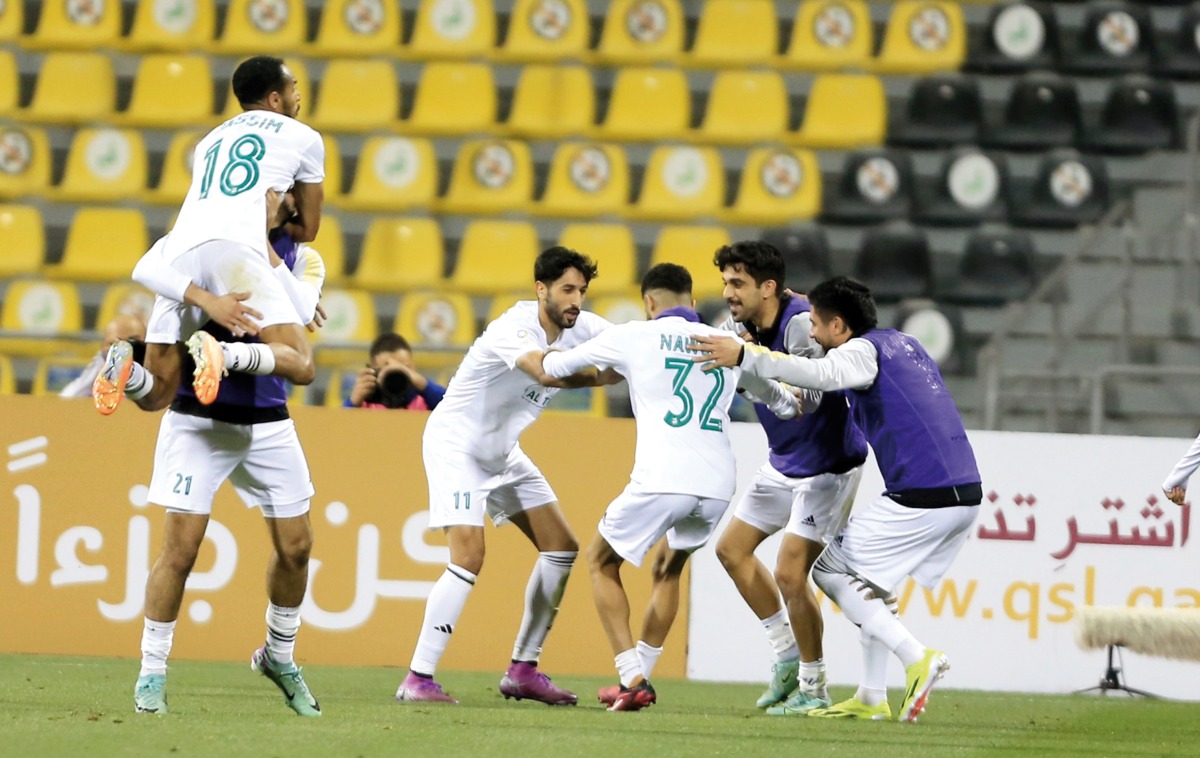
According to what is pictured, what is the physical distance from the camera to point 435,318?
12227mm

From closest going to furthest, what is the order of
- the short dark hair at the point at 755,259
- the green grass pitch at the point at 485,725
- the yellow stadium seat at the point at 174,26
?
the green grass pitch at the point at 485,725, the short dark hair at the point at 755,259, the yellow stadium seat at the point at 174,26

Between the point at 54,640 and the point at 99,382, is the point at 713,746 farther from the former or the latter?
the point at 54,640

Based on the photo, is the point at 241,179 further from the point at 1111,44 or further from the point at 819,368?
the point at 1111,44

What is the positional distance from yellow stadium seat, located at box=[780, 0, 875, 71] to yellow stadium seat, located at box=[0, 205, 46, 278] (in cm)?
590

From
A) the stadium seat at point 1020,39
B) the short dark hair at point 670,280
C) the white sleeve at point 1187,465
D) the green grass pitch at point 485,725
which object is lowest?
the green grass pitch at point 485,725

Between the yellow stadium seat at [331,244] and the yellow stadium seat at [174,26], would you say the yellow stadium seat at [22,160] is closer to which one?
the yellow stadium seat at [174,26]

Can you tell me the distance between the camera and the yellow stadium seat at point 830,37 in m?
14.2

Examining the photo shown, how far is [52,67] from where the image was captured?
1432 cm

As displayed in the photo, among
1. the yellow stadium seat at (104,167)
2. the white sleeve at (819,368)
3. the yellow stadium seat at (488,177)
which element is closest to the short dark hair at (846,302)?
the white sleeve at (819,368)

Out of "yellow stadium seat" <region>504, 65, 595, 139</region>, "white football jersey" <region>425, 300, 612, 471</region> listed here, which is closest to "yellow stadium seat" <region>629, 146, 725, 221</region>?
"yellow stadium seat" <region>504, 65, 595, 139</region>

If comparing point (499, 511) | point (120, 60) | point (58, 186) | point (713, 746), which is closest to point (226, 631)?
A: point (499, 511)

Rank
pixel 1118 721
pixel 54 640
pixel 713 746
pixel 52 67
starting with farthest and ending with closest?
pixel 52 67
pixel 54 640
pixel 1118 721
pixel 713 746

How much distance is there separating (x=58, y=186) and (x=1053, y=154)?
7.70 meters

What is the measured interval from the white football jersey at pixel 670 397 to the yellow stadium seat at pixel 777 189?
6197mm
